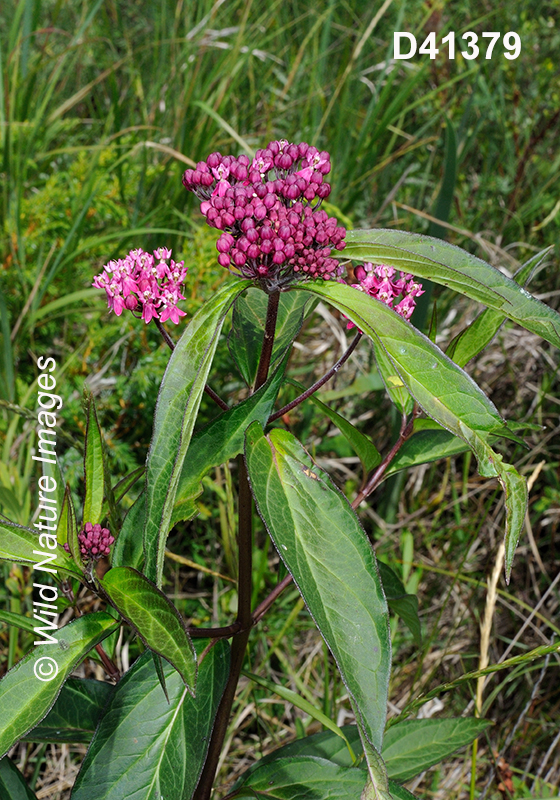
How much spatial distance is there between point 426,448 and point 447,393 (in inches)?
19.0

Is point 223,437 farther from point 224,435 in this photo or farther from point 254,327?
point 254,327

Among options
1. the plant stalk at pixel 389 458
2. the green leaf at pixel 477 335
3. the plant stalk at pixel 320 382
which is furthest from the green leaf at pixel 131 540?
the green leaf at pixel 477 335

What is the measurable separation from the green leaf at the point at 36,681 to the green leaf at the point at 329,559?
36cm

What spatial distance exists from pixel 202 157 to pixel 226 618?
1882 mm

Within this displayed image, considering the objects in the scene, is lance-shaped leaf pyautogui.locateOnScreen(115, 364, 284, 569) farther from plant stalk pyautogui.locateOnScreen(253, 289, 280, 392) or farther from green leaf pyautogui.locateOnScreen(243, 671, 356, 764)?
green leaf pyautogui.locateOnScreen(243, 671, 356, 764)

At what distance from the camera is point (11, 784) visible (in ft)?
4.30

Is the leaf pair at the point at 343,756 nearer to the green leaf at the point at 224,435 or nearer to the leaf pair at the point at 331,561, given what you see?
the leaf pair at the point at 331,561

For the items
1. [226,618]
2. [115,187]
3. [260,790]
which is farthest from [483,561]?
[115,187]

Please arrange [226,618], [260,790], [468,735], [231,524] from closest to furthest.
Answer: [260,790] → [468,735] → [231,524] → [226,618]

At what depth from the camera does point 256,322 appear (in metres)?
1.37

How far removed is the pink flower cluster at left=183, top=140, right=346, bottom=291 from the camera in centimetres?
107

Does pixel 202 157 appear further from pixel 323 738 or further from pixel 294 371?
pixel 323 738

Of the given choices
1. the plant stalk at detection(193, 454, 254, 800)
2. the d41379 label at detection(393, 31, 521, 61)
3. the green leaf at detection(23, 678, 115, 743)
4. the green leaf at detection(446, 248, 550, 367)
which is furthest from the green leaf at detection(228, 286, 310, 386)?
the d41379 label at detection(393, 31, 521, 61)

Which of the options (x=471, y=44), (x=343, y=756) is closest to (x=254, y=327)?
(x=343, y=756)
